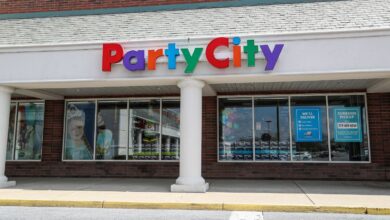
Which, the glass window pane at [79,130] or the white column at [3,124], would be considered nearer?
the white column at [3,124]

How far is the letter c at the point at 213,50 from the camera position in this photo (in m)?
11.5

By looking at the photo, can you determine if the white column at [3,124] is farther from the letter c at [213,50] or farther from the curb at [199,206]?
the letter c at [213,50]

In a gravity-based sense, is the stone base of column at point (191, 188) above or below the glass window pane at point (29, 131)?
below

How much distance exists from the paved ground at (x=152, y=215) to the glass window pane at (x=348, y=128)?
20.6 ft

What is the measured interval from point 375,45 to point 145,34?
7.50 meters

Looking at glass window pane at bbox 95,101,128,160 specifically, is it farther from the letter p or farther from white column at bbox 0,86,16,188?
the letter p

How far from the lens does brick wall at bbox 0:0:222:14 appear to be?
52.4ft

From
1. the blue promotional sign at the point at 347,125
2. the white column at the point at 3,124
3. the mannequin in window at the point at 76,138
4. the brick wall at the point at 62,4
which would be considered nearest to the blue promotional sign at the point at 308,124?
the blue promotional sign at the point at 347,125

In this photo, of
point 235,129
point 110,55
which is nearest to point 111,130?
point 110,55

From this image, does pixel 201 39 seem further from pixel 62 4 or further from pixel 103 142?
pixel 62 4

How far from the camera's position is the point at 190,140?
38.2ft

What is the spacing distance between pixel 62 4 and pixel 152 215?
11.5m

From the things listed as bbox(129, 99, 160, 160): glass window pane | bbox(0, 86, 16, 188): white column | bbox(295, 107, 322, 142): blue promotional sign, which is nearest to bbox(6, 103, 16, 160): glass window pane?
bbox(0, 86, 16, 188): white column

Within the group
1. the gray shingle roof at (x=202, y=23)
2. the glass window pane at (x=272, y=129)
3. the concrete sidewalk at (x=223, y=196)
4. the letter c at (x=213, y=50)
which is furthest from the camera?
the glass window pane at (x=272, y=129)
